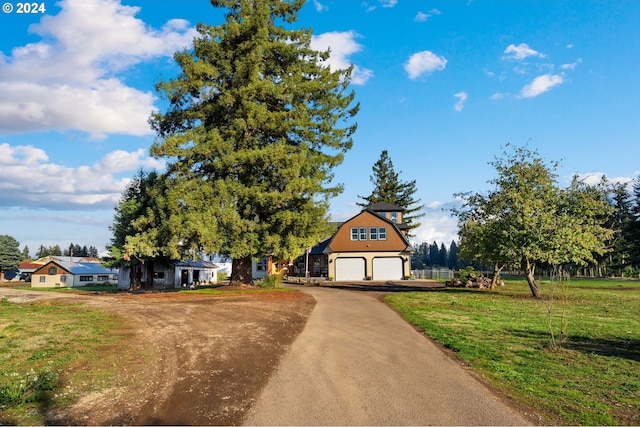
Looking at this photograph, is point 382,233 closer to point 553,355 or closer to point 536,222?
point 536,222

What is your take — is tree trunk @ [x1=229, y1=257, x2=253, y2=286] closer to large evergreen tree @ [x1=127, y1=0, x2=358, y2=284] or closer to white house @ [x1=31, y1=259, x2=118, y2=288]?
large evergreen tree @ [x1=127, y1=0, x2=358, y2=284]

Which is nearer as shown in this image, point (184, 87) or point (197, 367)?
point (197, 367)

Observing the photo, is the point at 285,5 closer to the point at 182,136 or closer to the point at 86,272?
the point at 182,136

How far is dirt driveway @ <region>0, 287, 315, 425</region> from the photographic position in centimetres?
649

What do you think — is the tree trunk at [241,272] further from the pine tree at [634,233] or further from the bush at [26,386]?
the pine tree at [634,233]

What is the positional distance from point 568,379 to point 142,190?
38445 mm

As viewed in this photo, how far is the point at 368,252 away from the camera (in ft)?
159

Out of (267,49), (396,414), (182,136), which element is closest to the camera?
(396,414)

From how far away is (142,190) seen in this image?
129ft

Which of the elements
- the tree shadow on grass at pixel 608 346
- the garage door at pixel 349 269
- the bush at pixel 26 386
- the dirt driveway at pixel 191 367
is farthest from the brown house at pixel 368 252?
the bush at pixel 26 386

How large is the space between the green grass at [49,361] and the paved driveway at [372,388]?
11.5ft

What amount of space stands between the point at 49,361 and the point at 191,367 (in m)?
3.35

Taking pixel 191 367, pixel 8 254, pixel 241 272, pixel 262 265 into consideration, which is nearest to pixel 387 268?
pixel 262 265

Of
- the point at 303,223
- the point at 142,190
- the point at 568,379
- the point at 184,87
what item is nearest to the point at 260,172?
the point at 303,223
